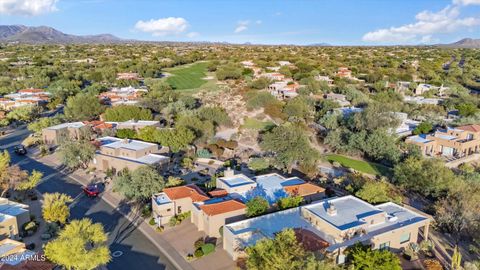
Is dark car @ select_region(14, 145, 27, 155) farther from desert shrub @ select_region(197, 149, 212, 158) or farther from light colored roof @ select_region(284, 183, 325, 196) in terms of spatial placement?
light colored roof @ select_region(284, 183, 325, 196)

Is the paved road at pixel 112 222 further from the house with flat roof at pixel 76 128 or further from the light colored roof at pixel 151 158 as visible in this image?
the light colored roof at pixel 151 158

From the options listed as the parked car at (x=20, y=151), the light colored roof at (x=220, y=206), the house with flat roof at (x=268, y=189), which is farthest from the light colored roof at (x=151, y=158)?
the parked car at (x=20, y=151)

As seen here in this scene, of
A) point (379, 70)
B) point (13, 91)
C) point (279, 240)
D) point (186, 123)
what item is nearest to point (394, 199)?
point (279, 240)

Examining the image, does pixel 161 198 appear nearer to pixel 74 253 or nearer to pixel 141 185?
pixel 141 185

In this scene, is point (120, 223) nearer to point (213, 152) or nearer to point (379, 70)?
point (213, 152)

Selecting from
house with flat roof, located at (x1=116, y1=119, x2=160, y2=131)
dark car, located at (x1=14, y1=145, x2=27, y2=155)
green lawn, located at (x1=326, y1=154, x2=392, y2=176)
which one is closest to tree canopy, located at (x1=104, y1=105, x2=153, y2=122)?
house with flat roof, located at (x1=116, y1=119, x2=160, y2=131)

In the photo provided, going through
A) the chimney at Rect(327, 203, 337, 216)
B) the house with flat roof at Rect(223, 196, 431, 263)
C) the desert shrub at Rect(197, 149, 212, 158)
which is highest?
the chimney at Rect(327, 203, 337, 216)
